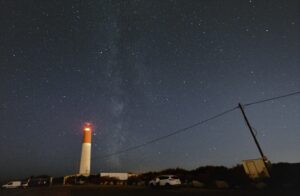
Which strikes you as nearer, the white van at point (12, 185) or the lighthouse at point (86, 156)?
the white van at point (12, 185)

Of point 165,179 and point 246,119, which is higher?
point 246,119

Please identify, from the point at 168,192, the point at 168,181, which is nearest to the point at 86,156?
the point at 168,181

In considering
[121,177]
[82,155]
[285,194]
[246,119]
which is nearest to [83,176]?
[82,155]

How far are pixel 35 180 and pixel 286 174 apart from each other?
42034 mm

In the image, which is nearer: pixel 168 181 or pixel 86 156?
pixel 168 181

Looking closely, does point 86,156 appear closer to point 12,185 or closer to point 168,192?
point 12,185

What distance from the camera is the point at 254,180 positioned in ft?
77.6

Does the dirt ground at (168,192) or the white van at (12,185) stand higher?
the white van at (12,185)

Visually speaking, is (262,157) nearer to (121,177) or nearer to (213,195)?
(213,195)

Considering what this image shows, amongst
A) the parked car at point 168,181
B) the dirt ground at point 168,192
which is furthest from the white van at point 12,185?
the parked car at point 168,181

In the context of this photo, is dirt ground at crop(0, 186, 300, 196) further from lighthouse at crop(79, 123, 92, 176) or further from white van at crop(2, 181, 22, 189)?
lighthouse at crop(79, 123, 92, 176)

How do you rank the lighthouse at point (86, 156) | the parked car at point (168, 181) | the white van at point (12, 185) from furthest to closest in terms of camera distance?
the lighthouse at point (86, 156), the white van at point (12, 185), the parked car at point (168, 181)

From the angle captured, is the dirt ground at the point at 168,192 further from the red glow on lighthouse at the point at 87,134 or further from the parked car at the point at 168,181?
the red glow on lighthouse at the point at 87,134

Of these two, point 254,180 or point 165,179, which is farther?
point 165,179
